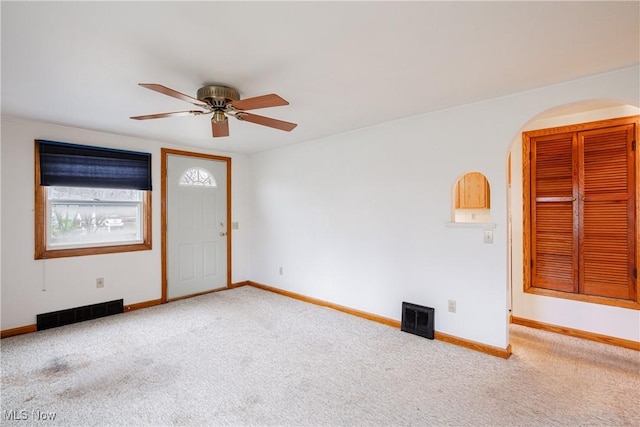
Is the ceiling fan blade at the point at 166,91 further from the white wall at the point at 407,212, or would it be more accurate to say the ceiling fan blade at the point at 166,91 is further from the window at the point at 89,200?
the window at the point at 89,200

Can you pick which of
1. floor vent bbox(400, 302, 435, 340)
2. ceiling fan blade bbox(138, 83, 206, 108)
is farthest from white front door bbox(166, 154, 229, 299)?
floor vent bbox(400, 302, 435, 340)

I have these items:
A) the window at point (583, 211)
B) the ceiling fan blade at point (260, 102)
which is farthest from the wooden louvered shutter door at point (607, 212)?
the ceiling fan blade at point (260, 102)

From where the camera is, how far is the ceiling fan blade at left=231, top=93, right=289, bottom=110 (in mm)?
1990

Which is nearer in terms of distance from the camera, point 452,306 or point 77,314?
point 452,306

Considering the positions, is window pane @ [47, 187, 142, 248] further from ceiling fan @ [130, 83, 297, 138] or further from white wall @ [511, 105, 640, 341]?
white wall @ [511, 105, 640, 341]

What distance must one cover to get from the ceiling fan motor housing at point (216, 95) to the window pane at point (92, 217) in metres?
2.45

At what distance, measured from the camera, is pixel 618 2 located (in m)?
1.46

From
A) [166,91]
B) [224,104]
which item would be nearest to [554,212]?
[224,104]

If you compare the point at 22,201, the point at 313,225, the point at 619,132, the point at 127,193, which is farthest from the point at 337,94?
the point at 22,201

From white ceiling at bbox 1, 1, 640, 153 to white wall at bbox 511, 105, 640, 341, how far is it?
1086 mm

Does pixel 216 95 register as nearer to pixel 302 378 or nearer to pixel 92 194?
pixel 302 378

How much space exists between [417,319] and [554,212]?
6.32ft

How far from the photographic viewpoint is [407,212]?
3.30m

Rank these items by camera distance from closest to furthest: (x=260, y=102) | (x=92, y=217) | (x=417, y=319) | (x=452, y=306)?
(x=260, y=102) → (x=452, y=306) → (x=417, y=319) → (x=92, y=217)
